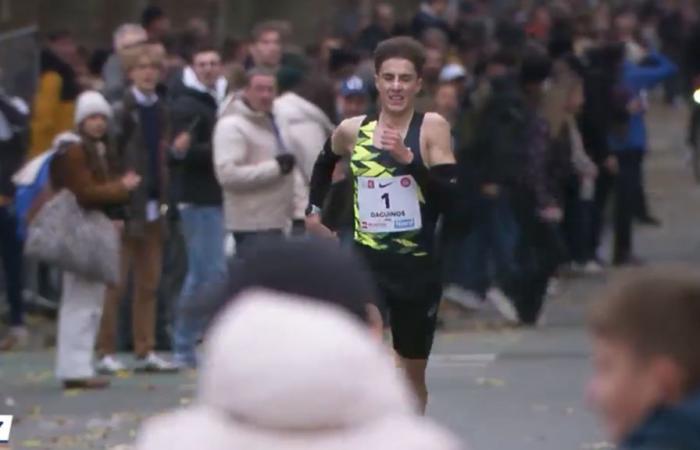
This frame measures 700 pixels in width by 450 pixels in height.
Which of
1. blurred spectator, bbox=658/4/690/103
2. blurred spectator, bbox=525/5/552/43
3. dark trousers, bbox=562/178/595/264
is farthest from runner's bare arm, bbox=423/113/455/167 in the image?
blurred spectator, bbox=658/4/690/103

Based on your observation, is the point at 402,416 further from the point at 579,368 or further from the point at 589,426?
the point at 579,368

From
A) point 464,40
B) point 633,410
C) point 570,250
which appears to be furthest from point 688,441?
point 464,40

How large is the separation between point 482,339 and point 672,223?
312 inches

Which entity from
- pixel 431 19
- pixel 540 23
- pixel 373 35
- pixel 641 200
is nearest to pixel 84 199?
pixel 641 200

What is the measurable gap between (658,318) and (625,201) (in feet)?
48.2

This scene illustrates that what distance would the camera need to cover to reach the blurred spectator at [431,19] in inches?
856

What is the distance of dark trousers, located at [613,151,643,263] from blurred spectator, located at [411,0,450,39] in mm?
3492

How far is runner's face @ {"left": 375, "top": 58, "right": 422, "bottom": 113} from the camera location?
817 cm

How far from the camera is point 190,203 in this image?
11930mm

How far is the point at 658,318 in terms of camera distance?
113 inches

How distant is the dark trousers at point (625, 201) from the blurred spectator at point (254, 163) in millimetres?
6022

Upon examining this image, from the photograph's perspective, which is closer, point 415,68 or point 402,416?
point 402,416

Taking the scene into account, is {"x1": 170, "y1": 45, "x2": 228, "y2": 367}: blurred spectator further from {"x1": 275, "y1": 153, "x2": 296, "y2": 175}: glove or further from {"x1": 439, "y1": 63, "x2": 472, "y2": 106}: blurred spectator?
{"x1": 439, "y1": 63, "x2": 472, "y2": 106}: blurred spectator

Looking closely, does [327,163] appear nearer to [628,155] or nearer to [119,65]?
[119,65]
